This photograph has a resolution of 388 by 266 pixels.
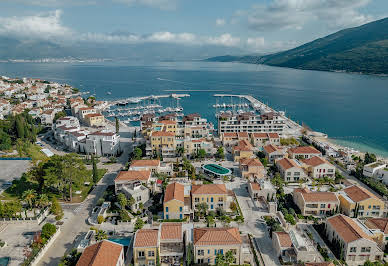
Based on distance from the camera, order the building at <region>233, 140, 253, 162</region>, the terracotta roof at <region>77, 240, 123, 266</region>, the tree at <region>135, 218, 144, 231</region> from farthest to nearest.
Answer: the building at <region>233, 140, 253, 162</region>, the tree at <region>135, 218, 144, 231</region>, the terracotta roof at <region>77, 240, 123, 266</region>

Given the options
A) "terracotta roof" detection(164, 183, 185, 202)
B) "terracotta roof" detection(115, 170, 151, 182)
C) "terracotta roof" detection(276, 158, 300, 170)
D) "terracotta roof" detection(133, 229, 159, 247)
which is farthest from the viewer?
"terracotta roof" detection(276, 158, 300, 170)

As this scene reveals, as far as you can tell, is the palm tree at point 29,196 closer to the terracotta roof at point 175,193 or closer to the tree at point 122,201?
the tree at point 122,201

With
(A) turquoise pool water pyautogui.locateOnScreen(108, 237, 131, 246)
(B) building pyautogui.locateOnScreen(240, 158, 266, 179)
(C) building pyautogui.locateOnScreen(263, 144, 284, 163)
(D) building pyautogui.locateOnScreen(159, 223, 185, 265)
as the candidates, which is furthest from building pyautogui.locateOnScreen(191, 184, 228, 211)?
(C) building pyautogui.locateOnScreen(263, 144, 284, 163)

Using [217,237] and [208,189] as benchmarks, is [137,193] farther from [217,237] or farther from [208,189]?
[217,237]

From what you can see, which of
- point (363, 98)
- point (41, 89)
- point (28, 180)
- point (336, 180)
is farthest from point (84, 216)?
point (363, 98)

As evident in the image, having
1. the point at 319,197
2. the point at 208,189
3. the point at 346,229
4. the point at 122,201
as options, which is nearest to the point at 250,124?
the point at 319,197

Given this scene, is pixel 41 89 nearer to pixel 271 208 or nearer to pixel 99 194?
pixel 99 194

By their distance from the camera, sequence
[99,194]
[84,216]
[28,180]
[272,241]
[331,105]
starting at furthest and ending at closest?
[331,105]
[28,180]
[99,194]
[84,216]
[272,241]

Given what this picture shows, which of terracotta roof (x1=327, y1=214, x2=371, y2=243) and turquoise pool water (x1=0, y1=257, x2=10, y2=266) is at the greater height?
terracotta roof (x1=327, y1=214, x2=371, y2=243)

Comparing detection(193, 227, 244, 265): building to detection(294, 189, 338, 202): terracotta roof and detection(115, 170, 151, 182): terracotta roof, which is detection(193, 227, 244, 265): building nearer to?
detection(294, 189, 338, 202): terracotta roof
